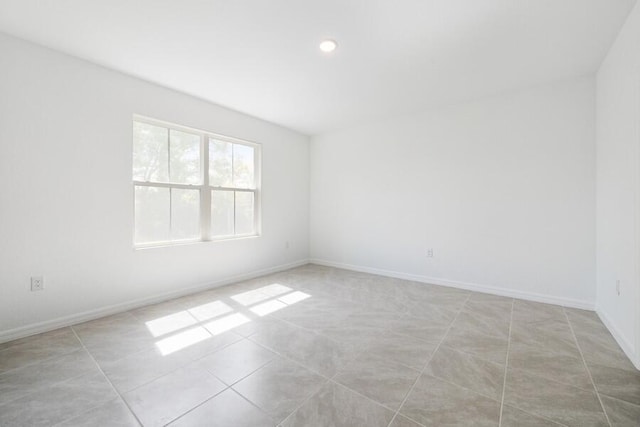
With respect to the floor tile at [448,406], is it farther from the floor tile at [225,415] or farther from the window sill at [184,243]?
the window sill at [184,243]

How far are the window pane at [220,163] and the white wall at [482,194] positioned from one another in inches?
75.9

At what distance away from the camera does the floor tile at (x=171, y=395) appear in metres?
1.46

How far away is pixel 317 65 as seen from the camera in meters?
2.72

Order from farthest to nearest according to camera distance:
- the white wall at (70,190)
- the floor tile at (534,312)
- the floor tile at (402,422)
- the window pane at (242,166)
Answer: the window pane at (242,166) < the floor tile at (534,312) < the white wall at (70,190) < the floor tile at (402,422)

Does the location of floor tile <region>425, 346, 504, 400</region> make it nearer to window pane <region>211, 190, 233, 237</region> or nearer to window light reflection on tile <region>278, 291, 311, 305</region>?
window light reflection on tile <region>278, 291, 311, 305</region>

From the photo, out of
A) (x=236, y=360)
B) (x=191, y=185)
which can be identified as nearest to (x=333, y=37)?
(x=191, y=185)

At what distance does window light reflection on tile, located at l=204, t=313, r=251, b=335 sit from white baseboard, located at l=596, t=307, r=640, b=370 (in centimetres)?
304

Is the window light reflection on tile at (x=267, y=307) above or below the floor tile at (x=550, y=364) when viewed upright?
above

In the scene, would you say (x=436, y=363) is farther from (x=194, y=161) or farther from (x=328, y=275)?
(x=194, y=161)

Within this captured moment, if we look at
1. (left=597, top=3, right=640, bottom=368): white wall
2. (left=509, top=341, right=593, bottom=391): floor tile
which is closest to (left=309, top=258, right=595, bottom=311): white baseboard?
(left=597, top=3, right=640, bottom=368): white wall

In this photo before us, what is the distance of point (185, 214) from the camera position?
3.50m

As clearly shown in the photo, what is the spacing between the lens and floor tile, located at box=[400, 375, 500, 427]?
4.67 feet

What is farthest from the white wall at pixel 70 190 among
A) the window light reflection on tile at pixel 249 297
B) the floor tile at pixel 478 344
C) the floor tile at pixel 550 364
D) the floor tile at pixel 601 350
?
the floor tile at pixel 601 350

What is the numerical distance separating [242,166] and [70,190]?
2102mm
